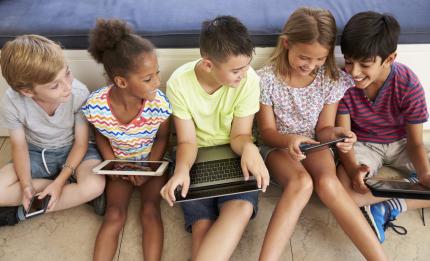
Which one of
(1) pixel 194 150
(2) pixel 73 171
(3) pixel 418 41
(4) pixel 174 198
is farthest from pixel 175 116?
(3) pixel 418 41

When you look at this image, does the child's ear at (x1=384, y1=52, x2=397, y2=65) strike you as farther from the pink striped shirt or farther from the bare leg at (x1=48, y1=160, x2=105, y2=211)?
the bare leg at (x1=48, y1=160, x2=105, y2=211)

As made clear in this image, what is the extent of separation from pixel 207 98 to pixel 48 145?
57 centimetres

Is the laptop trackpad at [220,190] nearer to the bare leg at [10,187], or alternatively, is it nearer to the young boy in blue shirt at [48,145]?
the young boy in blue shirt at [48,145]

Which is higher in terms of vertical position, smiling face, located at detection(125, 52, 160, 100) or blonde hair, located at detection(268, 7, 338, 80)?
blonde hair, located at detection(268, 7, 338, 80)

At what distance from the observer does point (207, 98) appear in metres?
1.15

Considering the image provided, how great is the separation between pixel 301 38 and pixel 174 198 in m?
0.57

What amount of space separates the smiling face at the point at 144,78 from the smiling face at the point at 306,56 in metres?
0.39

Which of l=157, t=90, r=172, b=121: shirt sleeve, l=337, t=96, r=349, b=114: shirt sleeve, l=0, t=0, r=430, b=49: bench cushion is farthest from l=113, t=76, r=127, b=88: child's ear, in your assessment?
l=337, t=96, r=349, b=114: shirt sleeve

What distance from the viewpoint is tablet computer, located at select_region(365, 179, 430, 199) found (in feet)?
3.45

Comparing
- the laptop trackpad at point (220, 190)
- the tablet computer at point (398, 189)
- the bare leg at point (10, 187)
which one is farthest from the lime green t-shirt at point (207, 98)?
the bare leg at point (10, 187)

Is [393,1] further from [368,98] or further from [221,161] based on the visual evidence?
[221,161]

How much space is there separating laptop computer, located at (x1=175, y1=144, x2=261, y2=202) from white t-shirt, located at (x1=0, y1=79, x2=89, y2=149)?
0.41 meters

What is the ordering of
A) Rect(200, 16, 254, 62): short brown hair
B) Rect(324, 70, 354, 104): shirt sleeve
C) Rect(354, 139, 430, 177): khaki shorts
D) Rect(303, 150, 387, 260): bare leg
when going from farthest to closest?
Rect(354, 139, 430, 177): khaki shorts < Rect(324, 70, 354, 104): shirt sleeve < Rect(303, 150, 387, 260): bare leg < Rect(200, 16, 254, 62): short brown hair

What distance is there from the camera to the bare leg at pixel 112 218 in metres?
1.16
